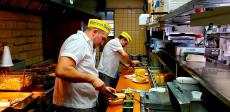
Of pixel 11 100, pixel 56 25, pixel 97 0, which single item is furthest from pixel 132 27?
pixel 11 100

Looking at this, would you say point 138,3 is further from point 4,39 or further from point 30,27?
point 4,39

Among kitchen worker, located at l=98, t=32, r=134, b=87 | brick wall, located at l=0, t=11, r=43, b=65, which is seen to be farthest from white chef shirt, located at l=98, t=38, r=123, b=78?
brick wall, located at l=0, t=11, r=43, b=65

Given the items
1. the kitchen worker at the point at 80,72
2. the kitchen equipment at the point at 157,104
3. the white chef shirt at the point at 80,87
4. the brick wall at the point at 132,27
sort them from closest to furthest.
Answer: the kitchen equipment at the point at 157,104
the kitchen worker at the point at 80,72
the white chef shirt at the point at 80,87
the brick wall at the point at 132,27

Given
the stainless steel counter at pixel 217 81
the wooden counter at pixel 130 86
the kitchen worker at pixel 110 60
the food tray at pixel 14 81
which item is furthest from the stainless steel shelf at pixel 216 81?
the kitchen worker at pixel 110 60

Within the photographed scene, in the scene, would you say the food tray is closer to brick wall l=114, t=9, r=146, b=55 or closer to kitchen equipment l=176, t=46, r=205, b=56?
kitchen equipment l=176, t=46, r=205, b=56

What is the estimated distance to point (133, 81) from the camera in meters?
4.80

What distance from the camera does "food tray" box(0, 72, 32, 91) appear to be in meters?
3.57

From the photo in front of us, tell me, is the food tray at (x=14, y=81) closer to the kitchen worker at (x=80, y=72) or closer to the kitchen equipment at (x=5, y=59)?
the kitchen equipment at (x=5, y=59)

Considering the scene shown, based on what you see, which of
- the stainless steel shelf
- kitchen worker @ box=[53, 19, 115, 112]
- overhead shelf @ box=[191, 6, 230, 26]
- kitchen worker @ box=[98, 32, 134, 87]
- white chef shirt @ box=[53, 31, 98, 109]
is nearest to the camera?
the stainless steel shelf

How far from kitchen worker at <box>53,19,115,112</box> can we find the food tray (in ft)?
2.73

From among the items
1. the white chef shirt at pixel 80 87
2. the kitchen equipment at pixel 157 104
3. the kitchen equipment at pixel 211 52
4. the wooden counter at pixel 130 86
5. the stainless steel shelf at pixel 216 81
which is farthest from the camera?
the kitchen equipment at pixel 211 52

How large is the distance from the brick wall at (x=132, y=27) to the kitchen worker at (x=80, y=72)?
658 centimetres

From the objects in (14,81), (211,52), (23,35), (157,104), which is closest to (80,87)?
(157,104)

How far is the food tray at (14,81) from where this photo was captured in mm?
3568
